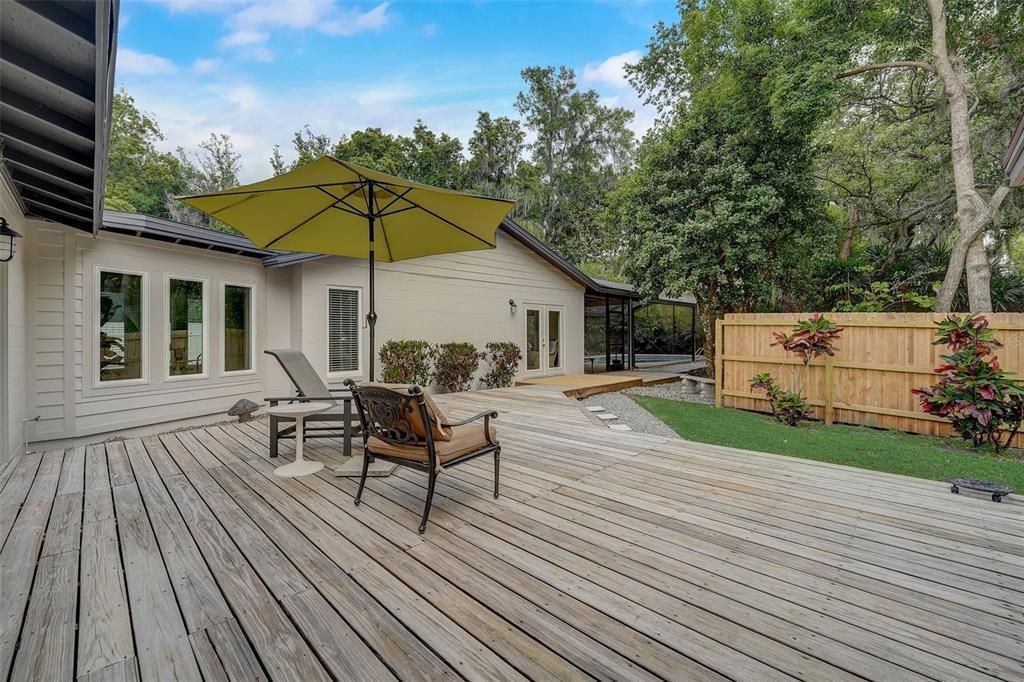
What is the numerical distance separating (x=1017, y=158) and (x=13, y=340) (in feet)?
34.2

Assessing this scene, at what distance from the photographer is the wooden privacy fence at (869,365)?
6059 mm

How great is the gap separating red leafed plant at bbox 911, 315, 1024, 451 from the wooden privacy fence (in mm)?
395

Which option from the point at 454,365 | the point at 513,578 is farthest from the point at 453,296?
the point at 513,578

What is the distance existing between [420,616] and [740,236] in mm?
9921

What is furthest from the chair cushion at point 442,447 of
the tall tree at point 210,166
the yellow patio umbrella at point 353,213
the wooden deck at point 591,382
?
the tall tree at point 210,166

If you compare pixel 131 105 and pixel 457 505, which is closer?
pixel 457 505

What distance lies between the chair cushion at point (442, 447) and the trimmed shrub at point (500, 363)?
689 cm

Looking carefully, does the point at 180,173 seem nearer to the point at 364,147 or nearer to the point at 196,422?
the point at 364,147

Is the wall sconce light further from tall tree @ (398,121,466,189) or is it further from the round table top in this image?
tall tree @ (398,121,466,189)

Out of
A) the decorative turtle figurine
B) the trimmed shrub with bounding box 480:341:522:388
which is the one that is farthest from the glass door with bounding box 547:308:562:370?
the decorative turtle figurine

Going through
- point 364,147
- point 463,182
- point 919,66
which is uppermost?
point 364,147

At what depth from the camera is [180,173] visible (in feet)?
80.2

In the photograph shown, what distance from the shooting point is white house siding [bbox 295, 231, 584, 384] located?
7730mm

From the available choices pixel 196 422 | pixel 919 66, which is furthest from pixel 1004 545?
pixel 919 66
